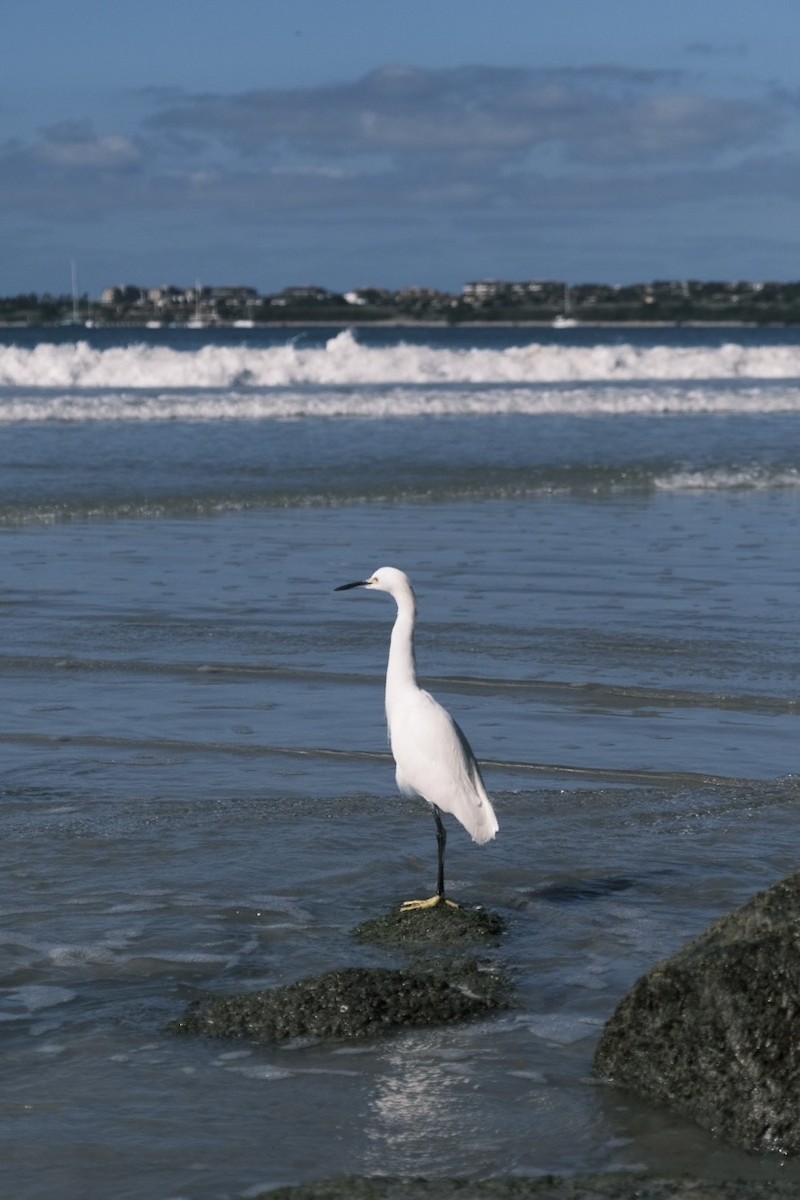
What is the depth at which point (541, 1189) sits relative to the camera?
12.1ft

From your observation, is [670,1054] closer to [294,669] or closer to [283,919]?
[283,919]

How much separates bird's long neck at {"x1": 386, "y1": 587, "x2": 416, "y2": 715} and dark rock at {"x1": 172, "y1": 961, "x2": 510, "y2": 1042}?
1.31 meters

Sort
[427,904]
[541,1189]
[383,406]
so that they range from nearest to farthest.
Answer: [541,1189], [427,904], [383,406]

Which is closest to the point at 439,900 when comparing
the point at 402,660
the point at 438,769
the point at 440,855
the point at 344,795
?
the point at 440,855

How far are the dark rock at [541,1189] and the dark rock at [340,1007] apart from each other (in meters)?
0.83

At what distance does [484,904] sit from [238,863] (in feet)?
3.03

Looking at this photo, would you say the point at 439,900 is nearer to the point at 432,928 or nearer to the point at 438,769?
the point at 432,928

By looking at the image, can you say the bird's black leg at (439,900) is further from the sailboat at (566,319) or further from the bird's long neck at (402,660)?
the sailboat at (566,319)

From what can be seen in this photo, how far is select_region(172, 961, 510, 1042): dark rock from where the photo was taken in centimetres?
457

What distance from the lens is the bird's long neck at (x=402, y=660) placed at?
594cm

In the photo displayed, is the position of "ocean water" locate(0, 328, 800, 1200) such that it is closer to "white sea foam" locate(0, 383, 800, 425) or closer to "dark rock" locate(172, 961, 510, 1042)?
"dark rock" locate(172, 961, 510, 1042)

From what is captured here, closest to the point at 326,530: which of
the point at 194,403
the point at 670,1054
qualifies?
the point at 670,1054

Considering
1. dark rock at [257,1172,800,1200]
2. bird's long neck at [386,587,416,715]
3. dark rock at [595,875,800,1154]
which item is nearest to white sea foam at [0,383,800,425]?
bird's long neck at [386,587,416,715]

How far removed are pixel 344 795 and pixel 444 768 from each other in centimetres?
140
